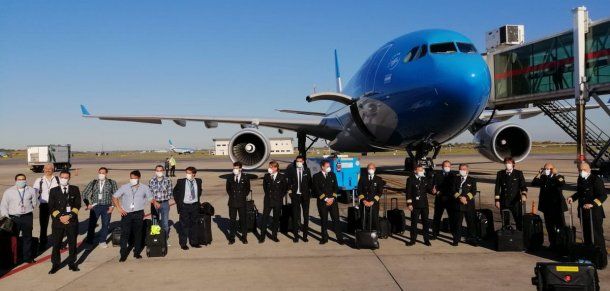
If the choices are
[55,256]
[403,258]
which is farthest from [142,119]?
[403,258]

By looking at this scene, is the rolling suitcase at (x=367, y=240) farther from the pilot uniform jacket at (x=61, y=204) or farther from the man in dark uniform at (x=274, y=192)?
the pilot uniform jacket at (x=61, y=204)

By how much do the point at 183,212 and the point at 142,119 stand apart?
15.7 metres

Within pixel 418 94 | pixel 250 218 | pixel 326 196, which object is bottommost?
pixel 250 218

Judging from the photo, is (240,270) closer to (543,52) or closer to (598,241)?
(598,241)

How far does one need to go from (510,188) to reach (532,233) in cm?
109

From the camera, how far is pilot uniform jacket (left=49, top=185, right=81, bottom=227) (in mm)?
6609

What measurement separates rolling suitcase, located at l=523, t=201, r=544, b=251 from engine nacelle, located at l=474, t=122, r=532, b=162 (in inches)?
433

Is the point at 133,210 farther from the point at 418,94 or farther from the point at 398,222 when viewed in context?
the point at 418,94

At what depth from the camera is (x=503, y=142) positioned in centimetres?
1825

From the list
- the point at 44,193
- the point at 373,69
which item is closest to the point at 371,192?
the point at 373,69

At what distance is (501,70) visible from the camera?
61.1 feet

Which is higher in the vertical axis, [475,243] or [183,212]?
[183,212]

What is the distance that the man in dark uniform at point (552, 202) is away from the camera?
281 inches

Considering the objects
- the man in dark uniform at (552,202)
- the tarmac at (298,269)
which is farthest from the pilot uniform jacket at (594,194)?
the tarmac at (298,269)
